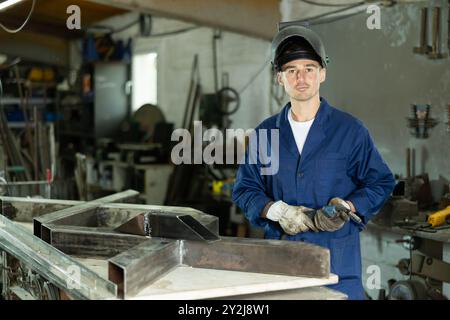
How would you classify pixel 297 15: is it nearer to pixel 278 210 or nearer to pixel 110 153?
pixel 278 210

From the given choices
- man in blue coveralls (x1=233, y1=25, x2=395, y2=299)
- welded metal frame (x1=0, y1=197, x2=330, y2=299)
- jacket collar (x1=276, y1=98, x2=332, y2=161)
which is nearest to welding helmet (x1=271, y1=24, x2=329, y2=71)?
man in blue coveralls (x1=233, y1=25, x2=395, y2=299)

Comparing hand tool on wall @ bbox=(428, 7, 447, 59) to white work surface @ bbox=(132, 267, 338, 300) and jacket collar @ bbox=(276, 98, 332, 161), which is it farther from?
white work surface @ bbox=(132, 267, 338, 300)

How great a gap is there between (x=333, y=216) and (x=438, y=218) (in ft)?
3.10

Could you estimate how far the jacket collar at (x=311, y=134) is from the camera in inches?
61.6

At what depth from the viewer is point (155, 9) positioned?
309 centimetres

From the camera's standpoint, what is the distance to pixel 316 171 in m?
1.54

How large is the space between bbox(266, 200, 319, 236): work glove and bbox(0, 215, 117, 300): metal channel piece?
20.3 inches

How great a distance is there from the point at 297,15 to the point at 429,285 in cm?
153

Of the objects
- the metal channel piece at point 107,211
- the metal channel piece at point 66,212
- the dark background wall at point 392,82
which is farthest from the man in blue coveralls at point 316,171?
the dark background wall at point 392,82

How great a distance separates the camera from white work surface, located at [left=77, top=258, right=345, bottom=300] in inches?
45.8

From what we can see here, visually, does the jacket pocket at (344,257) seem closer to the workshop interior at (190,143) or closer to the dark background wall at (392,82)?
the workshop interior at (190,143)

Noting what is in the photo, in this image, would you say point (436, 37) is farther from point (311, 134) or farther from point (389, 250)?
point (311, 134)

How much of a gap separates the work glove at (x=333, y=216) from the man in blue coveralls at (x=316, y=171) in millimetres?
20

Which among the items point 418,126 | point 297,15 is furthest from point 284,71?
→ point 297,15
